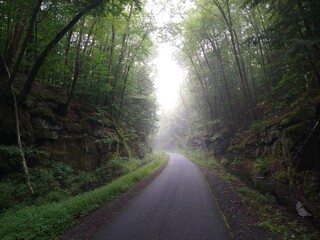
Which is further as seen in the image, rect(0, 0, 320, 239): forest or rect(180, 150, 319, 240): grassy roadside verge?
rect(0, 0, 320, 239): forest

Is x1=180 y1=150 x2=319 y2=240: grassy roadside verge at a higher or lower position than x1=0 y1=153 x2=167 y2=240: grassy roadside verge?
lower

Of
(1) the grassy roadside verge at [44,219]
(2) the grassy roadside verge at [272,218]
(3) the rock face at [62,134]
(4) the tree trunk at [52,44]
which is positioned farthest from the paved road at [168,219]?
(4) the tree trunk at [52,44]

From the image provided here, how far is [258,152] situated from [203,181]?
4077 millimetres

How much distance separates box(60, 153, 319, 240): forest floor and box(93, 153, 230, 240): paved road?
30cm

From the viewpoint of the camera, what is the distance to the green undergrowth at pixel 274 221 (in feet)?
17.4

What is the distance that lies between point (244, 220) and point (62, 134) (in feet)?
32.1

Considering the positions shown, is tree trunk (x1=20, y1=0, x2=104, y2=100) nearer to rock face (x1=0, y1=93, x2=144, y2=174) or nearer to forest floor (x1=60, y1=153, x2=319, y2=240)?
rock face (x1=0, y1=93, x2=144, y2=174)

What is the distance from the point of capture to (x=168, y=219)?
6.46 meters

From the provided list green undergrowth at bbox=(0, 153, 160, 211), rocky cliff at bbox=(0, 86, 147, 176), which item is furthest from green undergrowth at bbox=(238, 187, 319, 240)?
rocky cliff at bbox=(0, 86, 147, 176)

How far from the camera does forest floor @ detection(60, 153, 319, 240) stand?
17.7ft

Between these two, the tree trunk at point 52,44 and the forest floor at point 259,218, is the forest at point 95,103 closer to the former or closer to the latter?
the tree trunk at point 52,44

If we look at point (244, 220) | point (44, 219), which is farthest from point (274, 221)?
point (44, 219)

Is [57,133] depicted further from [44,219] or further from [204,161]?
Answer: [204,161]

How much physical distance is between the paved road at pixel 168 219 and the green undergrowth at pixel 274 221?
125cm
